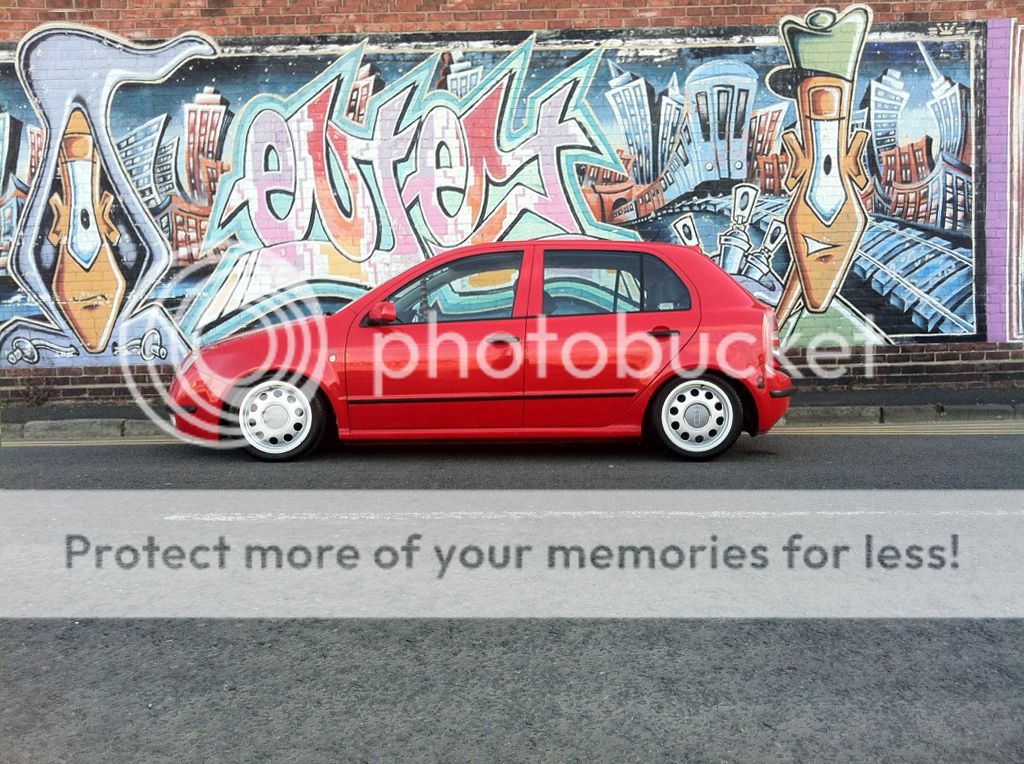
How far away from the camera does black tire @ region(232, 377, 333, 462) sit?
272 inches

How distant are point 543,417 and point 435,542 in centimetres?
227

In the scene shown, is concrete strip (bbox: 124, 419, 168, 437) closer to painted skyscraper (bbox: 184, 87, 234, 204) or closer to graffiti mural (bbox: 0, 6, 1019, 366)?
graffiti mural (bbox: 0, 6, 1019, 366)

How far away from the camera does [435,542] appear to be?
4816 millimetres

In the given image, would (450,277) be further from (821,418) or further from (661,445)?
(821,418)

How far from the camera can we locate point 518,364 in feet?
22.5

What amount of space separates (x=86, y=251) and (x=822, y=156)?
8267mm

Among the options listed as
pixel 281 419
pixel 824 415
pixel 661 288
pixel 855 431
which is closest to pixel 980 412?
pixel 824 415

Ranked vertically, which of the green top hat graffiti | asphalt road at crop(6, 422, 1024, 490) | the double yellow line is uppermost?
the green top hat graffiti

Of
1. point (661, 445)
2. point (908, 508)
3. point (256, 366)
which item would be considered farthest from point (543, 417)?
point (908, 508)

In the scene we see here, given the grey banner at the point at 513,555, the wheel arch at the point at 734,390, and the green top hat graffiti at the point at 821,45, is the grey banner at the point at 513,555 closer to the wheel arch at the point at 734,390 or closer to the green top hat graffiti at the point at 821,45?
the wheel arch at the point at 734,390

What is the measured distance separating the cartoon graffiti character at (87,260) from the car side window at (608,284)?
5787 mm

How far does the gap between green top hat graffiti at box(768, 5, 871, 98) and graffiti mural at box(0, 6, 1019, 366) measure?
0.9 inches

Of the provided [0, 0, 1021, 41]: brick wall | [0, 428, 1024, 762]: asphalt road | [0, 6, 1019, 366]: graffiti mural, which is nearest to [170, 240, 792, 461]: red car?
[0, 428, 1024, 762]: asphalt road

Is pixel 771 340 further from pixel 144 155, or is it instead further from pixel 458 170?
pixel 144 155
